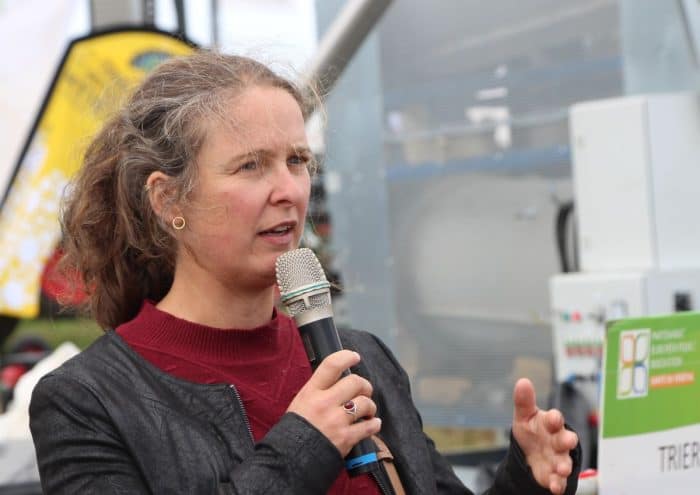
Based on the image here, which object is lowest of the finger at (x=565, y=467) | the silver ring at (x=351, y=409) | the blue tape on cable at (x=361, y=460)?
the finger at (x=565, y=467)

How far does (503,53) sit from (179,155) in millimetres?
3779

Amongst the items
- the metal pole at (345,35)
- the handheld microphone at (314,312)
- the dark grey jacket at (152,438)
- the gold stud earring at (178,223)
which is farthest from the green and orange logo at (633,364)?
the metal pole at (345,35)

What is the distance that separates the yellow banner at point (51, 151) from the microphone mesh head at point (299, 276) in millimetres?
3250

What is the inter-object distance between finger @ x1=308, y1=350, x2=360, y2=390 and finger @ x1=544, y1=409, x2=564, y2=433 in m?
0.43

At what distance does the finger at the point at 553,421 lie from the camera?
1.81 m

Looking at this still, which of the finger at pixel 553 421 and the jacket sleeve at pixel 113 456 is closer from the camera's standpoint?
the jacket sleeve at pixel 113 456

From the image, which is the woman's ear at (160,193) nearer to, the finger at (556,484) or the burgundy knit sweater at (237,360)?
the burgundy knit sweater at (237,360)

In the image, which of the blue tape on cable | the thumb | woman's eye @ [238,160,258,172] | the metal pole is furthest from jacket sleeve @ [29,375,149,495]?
the metal pole

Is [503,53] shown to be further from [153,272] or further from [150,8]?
[153,272]

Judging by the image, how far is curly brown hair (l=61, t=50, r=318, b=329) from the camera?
1876 mm

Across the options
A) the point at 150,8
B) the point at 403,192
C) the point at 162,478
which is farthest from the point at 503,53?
the point at 162,478

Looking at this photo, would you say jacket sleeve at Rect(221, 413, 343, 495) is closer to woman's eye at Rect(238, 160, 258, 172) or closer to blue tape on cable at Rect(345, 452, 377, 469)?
blue tape on cable at Rect(345, 452, 377, 469)

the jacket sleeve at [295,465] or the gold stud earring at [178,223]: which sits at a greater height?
the gold stud earring at [178,223]

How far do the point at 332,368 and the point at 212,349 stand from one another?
0.38 metres
